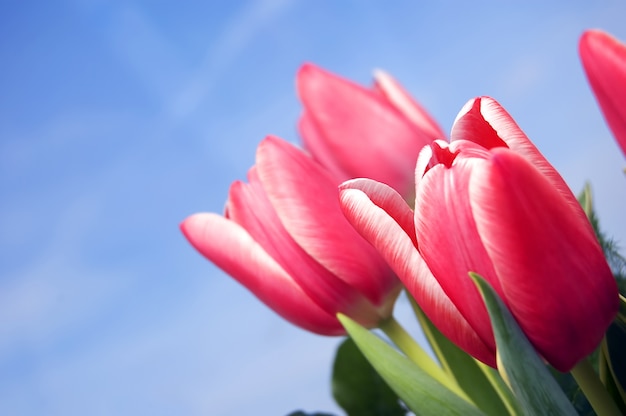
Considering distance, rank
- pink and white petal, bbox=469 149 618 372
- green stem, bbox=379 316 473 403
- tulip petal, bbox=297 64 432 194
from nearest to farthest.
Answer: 1. pink and white petal, bbox=469 149 618 372
2. green stem, bbox=379 316 473 403
3. tulip petal, bbox=297 64 432 194

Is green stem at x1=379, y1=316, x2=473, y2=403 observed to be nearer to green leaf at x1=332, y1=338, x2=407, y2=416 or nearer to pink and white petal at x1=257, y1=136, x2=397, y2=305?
pink and white petal at x1=257, y1=136, x2=397, y2=305

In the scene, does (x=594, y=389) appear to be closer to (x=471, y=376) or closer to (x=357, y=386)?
(x=471, y=376)

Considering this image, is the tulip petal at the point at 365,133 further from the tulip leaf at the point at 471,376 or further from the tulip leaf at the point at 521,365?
the tulip leaf at the point at 521,365

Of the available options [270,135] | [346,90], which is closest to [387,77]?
[346,90]

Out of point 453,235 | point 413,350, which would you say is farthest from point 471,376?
point 453,235

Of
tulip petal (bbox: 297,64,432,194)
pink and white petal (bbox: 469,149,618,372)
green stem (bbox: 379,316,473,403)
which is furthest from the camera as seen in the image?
tulip petal (bbox: 297,64,432,194)

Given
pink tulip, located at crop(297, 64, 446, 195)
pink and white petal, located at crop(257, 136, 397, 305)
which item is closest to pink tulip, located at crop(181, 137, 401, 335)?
pink and white petal, located at crop(257, 136, 397, 305)

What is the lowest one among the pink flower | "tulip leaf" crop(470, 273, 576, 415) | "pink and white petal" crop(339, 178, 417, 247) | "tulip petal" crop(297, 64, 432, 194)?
"tulip leaf" crop(470, 273, 576, 415)
